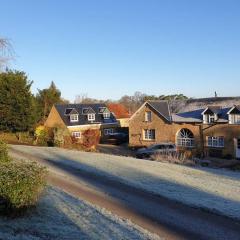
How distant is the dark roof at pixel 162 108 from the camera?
54312 mm

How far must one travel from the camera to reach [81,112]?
65.8 meters

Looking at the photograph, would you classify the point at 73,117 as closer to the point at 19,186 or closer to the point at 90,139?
the point at 90,139

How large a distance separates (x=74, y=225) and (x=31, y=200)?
4.60ft

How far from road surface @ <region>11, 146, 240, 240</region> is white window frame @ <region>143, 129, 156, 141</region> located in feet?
112

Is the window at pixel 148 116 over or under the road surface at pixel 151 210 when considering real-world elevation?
over

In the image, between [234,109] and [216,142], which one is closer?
[234,109]

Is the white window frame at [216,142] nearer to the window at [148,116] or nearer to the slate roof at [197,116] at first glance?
the slate roof at [197,116]

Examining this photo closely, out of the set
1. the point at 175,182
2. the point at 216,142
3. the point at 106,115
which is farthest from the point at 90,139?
the point at 175,182

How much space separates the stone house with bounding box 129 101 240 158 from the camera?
154 feet

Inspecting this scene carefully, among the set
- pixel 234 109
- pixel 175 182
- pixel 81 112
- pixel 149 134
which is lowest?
pixel 175 182

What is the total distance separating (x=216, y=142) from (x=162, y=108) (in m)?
9.74

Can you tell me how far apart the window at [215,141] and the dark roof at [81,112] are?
71.6 ft

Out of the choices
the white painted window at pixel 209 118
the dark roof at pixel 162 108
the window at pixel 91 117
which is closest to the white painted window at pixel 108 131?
the window at pixel 91 117

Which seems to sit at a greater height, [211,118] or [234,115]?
[234,115]
